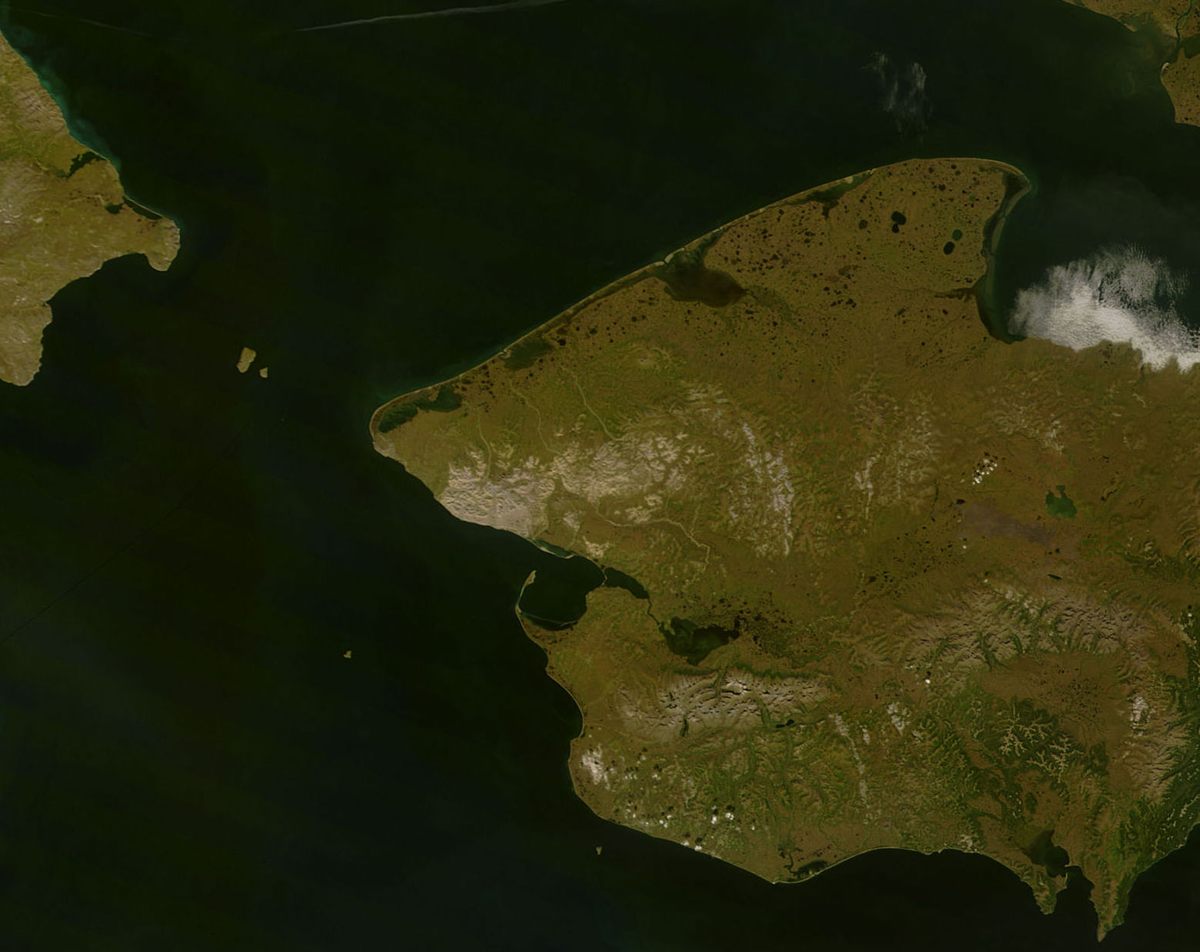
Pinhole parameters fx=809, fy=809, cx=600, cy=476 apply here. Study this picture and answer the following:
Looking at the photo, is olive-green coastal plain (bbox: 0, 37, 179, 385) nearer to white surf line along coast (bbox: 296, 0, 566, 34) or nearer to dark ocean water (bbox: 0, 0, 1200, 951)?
dark ocean water (bbox: 0, 0, 1200, 951)

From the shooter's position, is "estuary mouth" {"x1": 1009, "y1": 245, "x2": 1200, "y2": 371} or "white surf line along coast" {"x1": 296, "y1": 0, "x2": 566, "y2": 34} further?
"estuary mouth" {"x1": 1009, "y1": 245, "x2": 1200, "y2": 371}

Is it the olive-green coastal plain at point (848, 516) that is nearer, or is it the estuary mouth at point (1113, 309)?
the olive-green coastal plain at point (848, 516)

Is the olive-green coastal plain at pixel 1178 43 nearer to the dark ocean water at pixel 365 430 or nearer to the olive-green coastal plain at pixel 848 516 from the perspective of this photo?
the dark ocean water at pixel 365 430

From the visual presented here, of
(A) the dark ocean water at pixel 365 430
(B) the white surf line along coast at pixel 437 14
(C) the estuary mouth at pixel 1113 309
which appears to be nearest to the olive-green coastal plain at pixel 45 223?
(A) the dark ocean water at pixel 365 430

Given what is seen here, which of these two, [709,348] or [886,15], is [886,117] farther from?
[709,348]

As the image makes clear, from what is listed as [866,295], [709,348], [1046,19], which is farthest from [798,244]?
[1046,19]

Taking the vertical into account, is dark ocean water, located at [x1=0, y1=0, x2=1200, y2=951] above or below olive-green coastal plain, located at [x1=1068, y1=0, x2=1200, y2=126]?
below

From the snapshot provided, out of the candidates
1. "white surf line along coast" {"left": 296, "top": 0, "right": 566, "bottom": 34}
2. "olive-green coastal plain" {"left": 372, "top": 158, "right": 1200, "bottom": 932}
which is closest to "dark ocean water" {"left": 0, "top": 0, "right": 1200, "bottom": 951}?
"white surf line along coast" {"left": 296, "top": 0, "right": 566, "bottom": 34}
